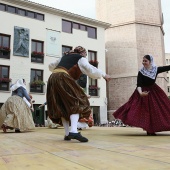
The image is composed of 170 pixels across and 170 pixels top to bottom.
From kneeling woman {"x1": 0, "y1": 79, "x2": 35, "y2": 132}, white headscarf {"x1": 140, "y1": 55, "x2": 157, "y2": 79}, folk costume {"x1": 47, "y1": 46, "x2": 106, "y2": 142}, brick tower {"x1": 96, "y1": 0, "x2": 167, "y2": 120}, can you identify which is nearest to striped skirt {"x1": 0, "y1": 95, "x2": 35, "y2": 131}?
kneeling woman {"x1": 0, "y1": 79, "x2": 35, "y2": 132}

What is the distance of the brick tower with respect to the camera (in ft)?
76.2

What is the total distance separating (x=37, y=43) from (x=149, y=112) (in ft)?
52.4

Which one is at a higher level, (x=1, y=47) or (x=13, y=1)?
(x=13, y=1)

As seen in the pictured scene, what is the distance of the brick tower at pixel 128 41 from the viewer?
23.2 meters

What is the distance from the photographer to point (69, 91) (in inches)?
133

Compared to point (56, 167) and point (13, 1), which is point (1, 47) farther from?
point (56, 167)

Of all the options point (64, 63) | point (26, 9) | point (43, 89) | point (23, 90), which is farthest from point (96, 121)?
point (64, 63)

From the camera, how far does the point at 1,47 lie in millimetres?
17438

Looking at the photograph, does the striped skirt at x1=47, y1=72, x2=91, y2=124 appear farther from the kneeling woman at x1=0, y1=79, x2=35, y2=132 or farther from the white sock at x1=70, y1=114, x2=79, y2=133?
the kneeling woman at x1=0, y1=79, x2=35, y2=132

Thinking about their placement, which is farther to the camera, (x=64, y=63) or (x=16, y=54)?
(x=16, y=54)

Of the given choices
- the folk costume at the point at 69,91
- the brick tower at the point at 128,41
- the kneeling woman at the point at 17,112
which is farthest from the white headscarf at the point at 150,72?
the brick tower at the point at 128,41

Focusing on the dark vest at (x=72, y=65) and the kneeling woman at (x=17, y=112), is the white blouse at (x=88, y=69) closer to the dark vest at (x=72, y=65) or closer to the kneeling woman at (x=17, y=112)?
the dark vest at (x=72, y=65)

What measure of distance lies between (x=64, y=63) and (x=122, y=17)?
2164 cm

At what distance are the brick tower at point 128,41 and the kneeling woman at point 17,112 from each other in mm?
16683
